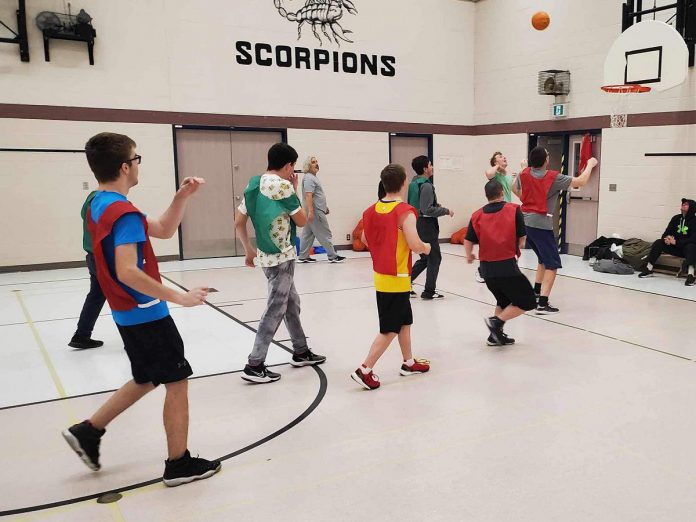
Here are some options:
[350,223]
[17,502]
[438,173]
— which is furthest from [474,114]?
[17,502]

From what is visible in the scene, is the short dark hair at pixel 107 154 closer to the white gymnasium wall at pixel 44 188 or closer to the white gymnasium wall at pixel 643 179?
the white gymnasium wall at pixel 44 188

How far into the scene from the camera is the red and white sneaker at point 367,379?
4.09 meters

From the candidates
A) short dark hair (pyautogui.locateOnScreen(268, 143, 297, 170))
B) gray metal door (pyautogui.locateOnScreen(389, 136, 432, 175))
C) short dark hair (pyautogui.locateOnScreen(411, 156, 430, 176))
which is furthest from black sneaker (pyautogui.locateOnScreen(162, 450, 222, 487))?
gray metal door (pyautogui.locateOnScreen(389, 136, 432, 175))

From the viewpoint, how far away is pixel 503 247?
195 inches

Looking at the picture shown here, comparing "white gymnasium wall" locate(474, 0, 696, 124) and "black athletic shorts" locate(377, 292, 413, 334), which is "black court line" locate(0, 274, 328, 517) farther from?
"white gymnasium wall" locate(474, 0, 696, 124)

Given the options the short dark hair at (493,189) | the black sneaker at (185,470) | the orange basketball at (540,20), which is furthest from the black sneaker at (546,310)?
the orange basketball at (540,20)

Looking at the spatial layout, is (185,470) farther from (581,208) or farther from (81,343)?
(581,208)

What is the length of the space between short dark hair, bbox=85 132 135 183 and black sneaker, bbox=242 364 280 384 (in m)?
1.97

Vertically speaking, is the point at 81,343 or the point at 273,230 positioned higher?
the point at 273,230

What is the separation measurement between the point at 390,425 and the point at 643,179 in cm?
777

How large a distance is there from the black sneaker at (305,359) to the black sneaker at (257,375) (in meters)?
0.37

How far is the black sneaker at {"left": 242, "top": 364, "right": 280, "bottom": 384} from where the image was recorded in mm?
4246

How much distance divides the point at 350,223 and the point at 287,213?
7972 mm

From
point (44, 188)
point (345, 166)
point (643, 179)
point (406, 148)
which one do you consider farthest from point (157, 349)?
point (406, 148)
